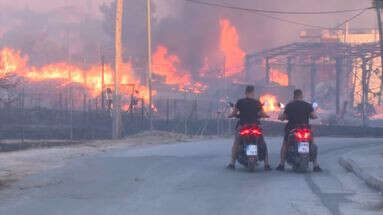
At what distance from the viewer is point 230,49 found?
6769cm

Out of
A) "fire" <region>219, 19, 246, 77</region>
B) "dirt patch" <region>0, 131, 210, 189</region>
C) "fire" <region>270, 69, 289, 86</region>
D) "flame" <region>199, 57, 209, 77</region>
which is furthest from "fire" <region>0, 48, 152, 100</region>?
"dirt patch" <region>0, 131, 210, 189</region>

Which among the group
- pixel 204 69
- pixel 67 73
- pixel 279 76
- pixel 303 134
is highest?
pixel 204 69

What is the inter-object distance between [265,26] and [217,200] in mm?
63150

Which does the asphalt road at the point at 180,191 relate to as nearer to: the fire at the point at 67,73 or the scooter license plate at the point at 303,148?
the scooter license plate at the point at 303,148

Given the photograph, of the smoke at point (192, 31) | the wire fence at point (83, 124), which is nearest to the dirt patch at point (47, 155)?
the wire fence at point (83, 124)

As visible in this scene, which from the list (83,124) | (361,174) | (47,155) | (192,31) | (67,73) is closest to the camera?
(361,174)

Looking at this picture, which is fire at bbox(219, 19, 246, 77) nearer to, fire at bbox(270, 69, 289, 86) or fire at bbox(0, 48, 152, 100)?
fire at bbox(270, 69, 289, 86)

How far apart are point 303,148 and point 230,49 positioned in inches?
2125

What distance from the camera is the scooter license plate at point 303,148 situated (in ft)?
46.2

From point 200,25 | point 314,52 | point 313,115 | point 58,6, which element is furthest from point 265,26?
point 313,115

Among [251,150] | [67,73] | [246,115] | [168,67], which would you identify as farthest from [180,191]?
[168,67]

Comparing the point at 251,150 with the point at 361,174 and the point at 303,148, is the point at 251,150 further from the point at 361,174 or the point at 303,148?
the point at 361,174

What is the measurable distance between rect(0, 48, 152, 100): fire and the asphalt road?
38.0 metres

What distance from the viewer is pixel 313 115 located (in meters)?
14.6
